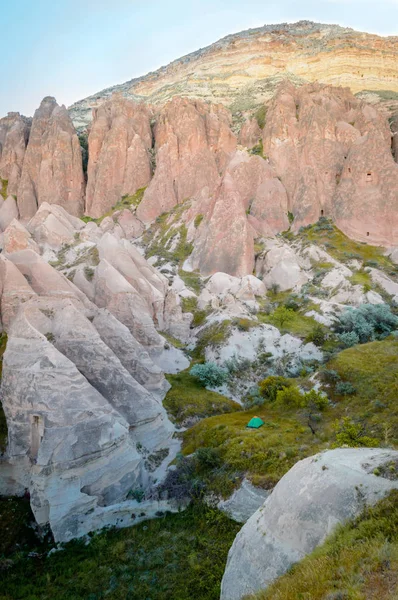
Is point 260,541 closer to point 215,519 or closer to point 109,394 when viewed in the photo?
point 215,519

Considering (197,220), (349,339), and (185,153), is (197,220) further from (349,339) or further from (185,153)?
(349,339)

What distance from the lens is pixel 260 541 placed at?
892cm

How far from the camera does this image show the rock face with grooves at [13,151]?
7550cm

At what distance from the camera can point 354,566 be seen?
616cm

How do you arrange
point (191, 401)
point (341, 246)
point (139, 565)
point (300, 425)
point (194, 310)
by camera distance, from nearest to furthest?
point (139, 565) < point (300, 425) < point (191, 401) < point (194, 310) < point (341, 246)

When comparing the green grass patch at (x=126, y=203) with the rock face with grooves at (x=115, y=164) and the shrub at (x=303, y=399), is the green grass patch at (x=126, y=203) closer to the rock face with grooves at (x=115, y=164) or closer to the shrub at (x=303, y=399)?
the rock face with grooves at (x=115, y=164)

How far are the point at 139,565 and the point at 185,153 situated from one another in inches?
2550

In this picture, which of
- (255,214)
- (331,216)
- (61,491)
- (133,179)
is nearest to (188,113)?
(133,179)

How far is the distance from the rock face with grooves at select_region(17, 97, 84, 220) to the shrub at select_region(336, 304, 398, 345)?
55382 mm

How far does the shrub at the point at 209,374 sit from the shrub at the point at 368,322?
41.8 feet

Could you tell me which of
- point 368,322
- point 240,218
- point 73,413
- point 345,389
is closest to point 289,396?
point 345,389

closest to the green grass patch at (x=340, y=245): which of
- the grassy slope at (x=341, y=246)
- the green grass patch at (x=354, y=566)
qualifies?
the grassy slope at (x=341, y=246)

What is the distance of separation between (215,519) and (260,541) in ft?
25.8

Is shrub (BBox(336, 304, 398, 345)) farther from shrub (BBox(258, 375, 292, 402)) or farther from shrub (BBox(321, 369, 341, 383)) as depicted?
shrub (BBox(258, 375, 292, 402))
